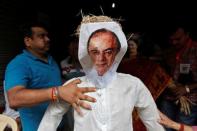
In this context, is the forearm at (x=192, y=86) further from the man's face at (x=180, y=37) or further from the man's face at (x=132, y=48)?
the man's face at (x=132, y=48)

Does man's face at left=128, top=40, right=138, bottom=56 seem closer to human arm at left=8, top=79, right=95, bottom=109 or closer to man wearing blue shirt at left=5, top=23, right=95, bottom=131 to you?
man wearing blue shirt at left=5, top=23, right=95, bottom=131

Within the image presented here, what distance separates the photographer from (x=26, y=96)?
2.39 m

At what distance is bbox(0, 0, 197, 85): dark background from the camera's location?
5141 mm

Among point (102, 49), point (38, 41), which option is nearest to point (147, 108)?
point (102, 49)

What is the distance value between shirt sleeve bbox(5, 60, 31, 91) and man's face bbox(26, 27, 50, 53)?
303 millimetres

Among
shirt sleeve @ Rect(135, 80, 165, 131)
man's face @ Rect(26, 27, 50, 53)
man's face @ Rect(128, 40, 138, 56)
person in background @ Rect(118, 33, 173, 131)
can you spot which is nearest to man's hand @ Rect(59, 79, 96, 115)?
shirt sleeve @ Rect(135, 80, 165, 131)

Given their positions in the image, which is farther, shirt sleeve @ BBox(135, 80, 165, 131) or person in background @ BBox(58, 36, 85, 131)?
person in background @ BBox(58, 36, 85, 131)

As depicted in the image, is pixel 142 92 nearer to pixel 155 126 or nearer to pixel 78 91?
pixel 155 126

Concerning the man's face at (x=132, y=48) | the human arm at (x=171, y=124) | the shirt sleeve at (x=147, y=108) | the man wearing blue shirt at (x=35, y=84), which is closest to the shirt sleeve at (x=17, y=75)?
the man wearing blue shirt at (x=35, y=84)

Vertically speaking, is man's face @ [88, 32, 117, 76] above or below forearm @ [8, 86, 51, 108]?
above

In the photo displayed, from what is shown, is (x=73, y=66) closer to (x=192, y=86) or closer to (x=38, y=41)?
(x=192, y=86)

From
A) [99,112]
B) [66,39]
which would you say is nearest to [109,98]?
[99,112]

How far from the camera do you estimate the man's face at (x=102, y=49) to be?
233cm

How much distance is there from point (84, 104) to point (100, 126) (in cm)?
16
